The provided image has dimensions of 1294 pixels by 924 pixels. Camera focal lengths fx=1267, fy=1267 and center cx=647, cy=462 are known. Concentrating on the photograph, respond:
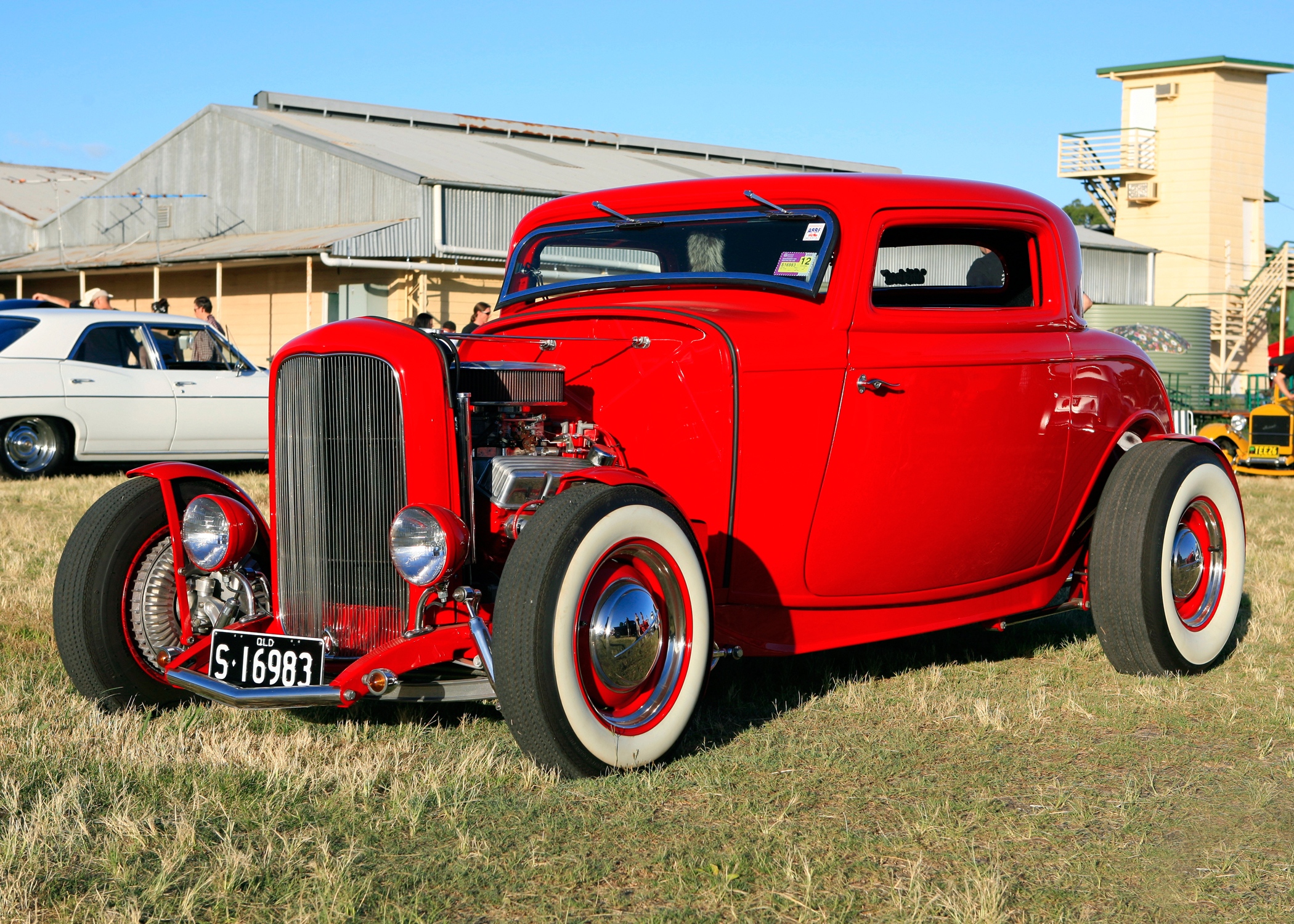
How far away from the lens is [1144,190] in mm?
36281

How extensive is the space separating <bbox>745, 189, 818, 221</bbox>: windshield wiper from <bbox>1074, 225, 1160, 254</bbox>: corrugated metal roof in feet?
92.4

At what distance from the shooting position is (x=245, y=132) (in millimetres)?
25766

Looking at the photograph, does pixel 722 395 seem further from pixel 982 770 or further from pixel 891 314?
pixel 982 770

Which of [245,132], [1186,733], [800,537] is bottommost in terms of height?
[1186,733]

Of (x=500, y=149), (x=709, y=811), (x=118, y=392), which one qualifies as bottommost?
(x=709, y=811)

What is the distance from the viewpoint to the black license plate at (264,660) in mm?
3578

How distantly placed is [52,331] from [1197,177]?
1292 inches

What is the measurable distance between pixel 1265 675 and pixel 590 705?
3.03 m

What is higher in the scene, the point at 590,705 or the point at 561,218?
the point at 561,218

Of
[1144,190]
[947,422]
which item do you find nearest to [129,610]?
[947,422]

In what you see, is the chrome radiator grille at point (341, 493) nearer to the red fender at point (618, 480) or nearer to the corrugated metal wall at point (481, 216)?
the red fender at point (618, 480)

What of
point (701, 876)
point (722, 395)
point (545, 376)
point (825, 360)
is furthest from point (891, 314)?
point (701, 876)

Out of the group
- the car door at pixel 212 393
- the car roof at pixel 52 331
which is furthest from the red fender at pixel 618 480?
the car roof at pixel 52 331

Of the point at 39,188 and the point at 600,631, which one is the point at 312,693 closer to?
the point at 600,631
